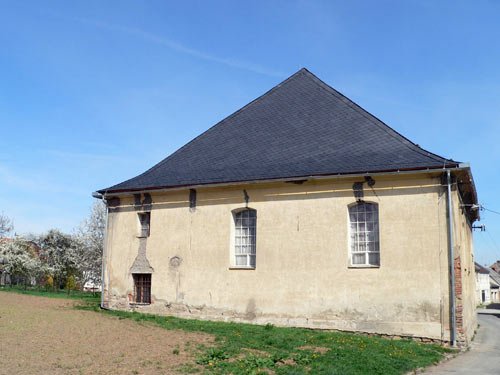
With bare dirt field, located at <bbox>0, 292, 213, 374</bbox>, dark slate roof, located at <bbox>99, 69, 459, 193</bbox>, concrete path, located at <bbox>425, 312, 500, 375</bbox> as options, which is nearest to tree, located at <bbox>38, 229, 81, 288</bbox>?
dark slate roof, located at <bbox>99, 69, 459, 193</bbox>

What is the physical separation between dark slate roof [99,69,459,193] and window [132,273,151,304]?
329 cm

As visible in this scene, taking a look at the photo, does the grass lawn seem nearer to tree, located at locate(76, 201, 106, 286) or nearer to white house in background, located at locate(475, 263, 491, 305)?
tree, located at locate(76, 201, 106, 286)

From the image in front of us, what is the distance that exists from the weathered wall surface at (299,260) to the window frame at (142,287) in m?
0.25

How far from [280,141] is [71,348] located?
10202 mm

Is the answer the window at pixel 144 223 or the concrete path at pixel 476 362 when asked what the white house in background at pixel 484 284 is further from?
the window at pixel 144 223

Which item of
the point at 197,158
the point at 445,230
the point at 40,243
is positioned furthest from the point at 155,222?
the point at 40,243

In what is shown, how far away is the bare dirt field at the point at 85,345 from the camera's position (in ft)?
29.0

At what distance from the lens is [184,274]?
17.8 m

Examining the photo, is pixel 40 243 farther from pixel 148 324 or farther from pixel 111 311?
pixel 148 324

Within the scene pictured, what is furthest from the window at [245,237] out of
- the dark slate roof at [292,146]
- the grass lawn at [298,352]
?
Result: the grass lawn at [298,352]

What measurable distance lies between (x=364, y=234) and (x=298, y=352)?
5.40 metres

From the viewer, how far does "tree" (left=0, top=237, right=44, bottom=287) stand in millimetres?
31734

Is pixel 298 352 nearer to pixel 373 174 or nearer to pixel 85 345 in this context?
pixel 85 345

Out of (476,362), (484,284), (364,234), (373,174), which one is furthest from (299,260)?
(484,284)
